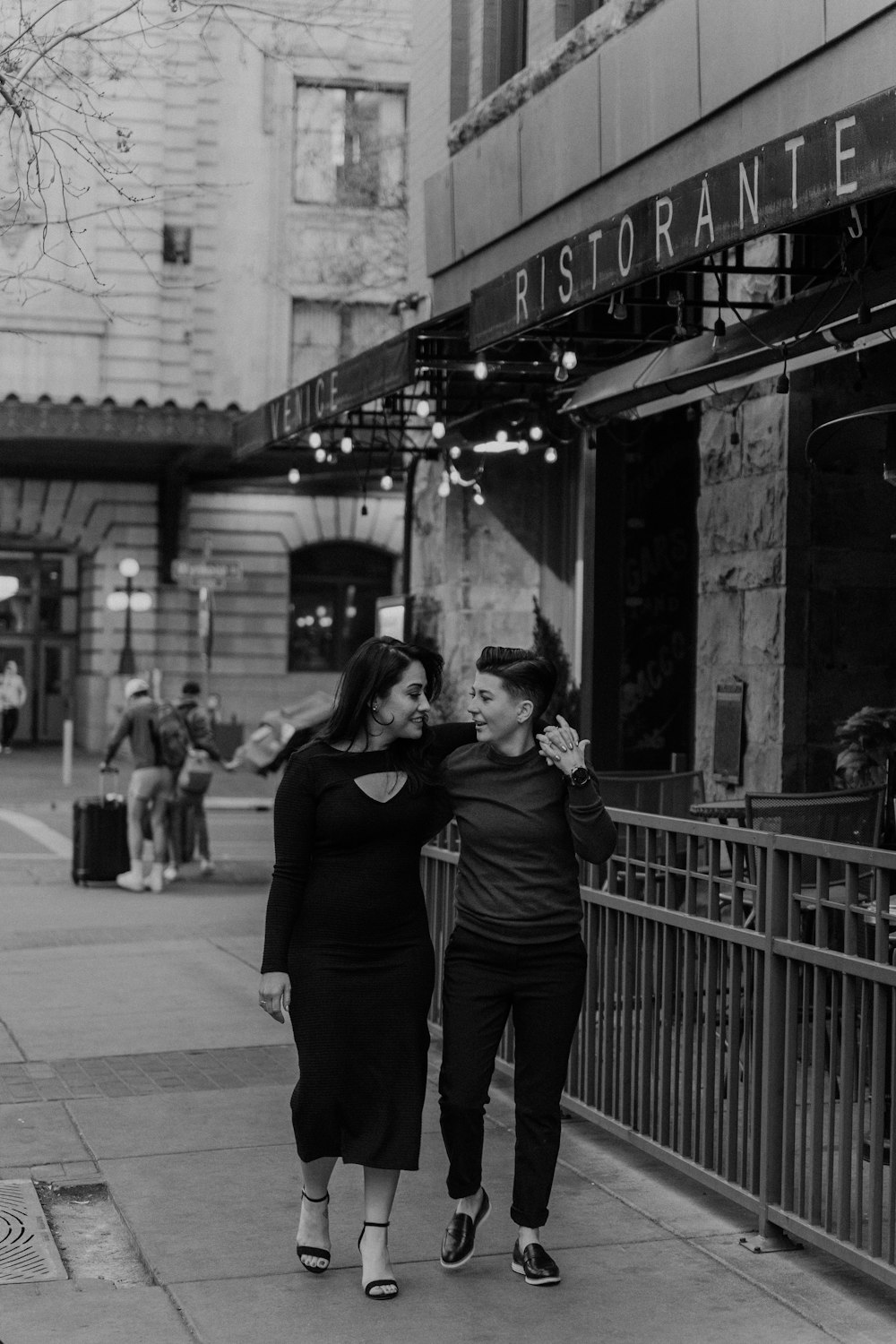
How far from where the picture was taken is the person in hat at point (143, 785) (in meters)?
14.7

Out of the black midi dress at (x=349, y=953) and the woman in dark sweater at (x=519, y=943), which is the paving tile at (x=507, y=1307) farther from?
the black midi dress at (x=349, y=953)

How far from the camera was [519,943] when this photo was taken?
5.00m

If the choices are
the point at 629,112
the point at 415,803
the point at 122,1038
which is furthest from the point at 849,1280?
the point at 629,112

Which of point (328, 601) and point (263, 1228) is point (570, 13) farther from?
point (328, 601)

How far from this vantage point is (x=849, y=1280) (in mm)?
5082

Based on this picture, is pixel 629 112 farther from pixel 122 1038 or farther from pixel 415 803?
pixel 415 803

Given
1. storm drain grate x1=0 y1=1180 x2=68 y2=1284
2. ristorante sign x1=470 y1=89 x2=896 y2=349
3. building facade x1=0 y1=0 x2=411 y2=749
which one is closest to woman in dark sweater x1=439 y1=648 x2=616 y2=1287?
storm drain grate x1=0 y1=1180 x2=68 y2=1284

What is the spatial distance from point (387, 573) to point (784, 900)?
2962 centimetres

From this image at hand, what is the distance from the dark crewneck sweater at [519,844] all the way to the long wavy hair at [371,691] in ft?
0.54

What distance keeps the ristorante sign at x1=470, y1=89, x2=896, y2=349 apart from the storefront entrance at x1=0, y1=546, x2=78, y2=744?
89.2 feet

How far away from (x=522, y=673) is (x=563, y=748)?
0.84 ft

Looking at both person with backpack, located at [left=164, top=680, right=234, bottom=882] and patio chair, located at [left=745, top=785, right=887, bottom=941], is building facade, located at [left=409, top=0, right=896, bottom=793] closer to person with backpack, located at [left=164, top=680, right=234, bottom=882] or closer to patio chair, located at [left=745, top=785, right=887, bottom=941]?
patio chair, located at [left=745, top=785, right=887, bottom=941]

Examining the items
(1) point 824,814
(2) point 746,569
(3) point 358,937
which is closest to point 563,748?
(3) point 358,937

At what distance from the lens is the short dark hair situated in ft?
16.4
